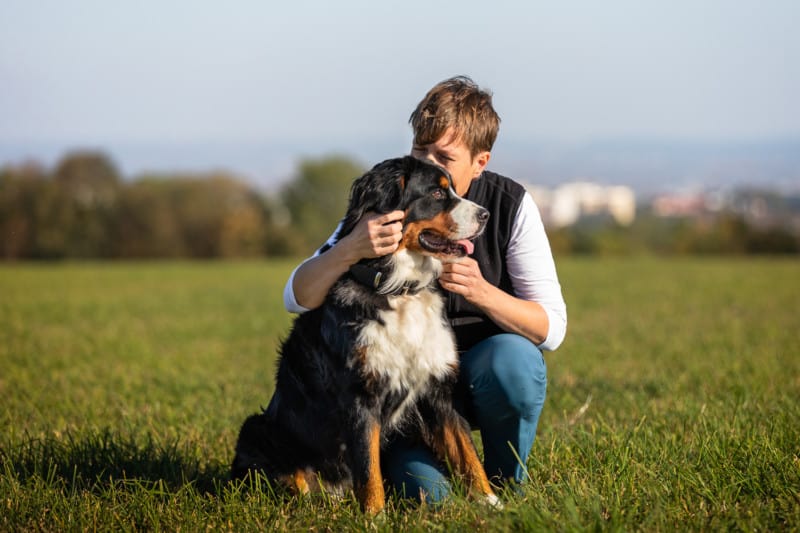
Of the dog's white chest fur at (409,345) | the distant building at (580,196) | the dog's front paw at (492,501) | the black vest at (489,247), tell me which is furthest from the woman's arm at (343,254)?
the distant building at (580,196)

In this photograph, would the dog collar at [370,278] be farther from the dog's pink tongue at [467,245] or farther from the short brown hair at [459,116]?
the short brown hair at [459,116]

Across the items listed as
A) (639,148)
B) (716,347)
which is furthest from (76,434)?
(639,148)

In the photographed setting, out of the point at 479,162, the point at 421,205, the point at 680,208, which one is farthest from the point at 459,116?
the point at 680,208

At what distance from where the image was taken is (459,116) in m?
3.54

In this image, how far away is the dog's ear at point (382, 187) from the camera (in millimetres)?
3334

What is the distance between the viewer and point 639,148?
15112 centimetres

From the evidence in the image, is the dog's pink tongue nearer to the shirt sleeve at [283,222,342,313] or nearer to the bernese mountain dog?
the bernese mountain dog

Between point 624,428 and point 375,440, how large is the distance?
5.83ft

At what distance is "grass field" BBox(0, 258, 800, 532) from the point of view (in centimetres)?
309

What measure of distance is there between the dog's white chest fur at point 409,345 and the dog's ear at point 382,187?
391mm

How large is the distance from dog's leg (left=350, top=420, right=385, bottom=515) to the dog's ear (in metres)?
0.88

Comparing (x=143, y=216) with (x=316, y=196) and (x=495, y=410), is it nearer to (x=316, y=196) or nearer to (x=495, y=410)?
(x=316, y=196)

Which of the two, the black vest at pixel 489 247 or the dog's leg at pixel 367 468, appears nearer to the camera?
the dog's leg at pixel 367 468

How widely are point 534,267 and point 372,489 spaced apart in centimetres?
122
